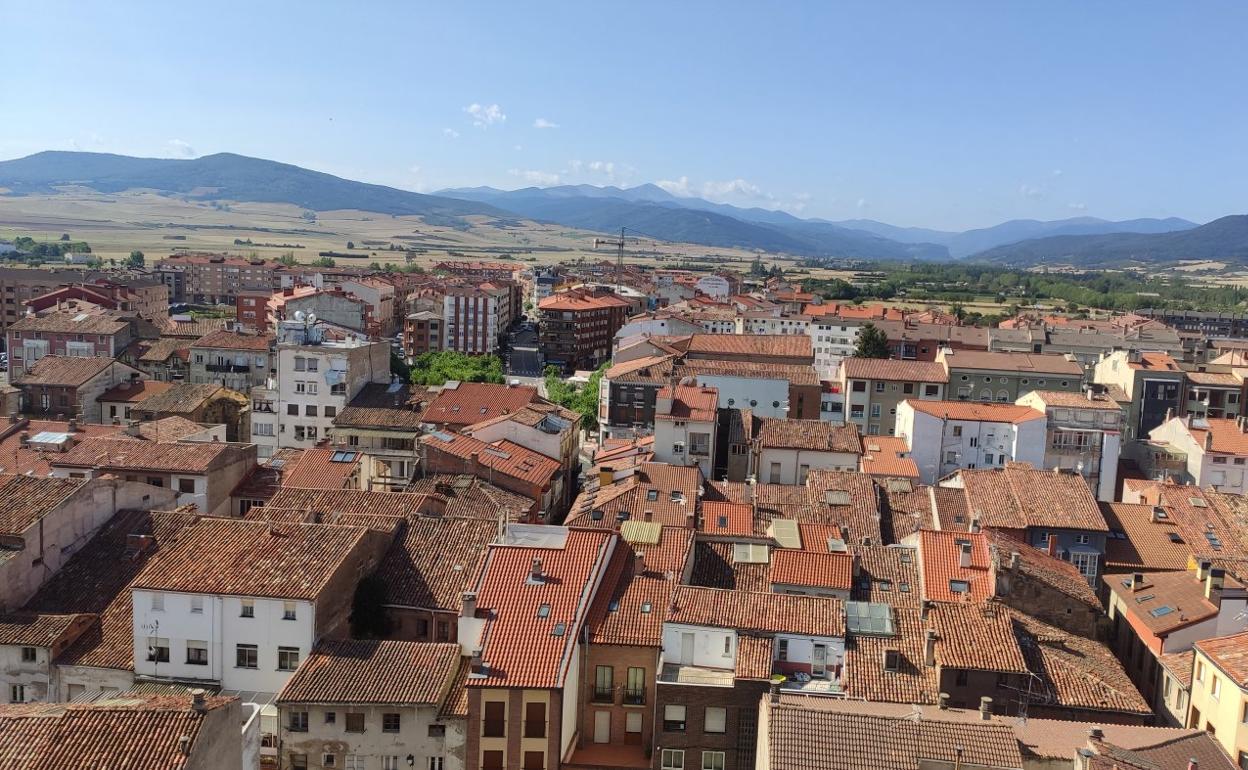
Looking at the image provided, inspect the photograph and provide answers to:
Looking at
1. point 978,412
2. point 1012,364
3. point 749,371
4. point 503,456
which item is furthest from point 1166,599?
point 1012,364

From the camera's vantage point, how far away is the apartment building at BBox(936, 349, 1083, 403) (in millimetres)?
67125

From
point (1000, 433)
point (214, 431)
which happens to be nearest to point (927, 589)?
point (1000, 433)

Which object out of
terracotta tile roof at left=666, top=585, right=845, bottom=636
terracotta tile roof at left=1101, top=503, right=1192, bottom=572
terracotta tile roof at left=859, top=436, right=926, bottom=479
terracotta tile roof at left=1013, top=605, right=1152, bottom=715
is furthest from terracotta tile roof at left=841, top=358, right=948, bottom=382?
terracotta tile roof at left=666, top=585, right=845, bottom=636

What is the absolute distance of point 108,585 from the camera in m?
28.2

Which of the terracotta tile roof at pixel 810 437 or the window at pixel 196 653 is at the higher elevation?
the terracotta tile roof at pixel 810 437

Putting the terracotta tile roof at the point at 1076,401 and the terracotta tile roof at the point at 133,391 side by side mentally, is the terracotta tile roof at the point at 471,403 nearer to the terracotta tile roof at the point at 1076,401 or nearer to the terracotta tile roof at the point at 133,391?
the terracotta tile roof at the point at 133,391

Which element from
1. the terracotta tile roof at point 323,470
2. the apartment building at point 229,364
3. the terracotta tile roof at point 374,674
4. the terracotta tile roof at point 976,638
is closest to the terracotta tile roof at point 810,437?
the terracotta tile roof at point 323,470

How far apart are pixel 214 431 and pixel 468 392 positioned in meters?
11.4

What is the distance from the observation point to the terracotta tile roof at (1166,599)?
97.3 ft

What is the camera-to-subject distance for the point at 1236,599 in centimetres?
2977

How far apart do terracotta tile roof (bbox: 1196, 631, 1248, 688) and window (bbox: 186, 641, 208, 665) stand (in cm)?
2269

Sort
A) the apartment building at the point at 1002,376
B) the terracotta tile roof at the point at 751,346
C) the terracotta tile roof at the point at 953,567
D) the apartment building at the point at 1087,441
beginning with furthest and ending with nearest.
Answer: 1. the terracotta tile roof at the point at 751,346
2. the apartment building at the point at 1002,376
3. the apartment building at the point at 1087,441
4. the terracotta tile roof at the point at 953,567

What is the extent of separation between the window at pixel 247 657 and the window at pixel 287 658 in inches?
22.5

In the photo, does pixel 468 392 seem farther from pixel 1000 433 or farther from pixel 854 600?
pixel 854 600
